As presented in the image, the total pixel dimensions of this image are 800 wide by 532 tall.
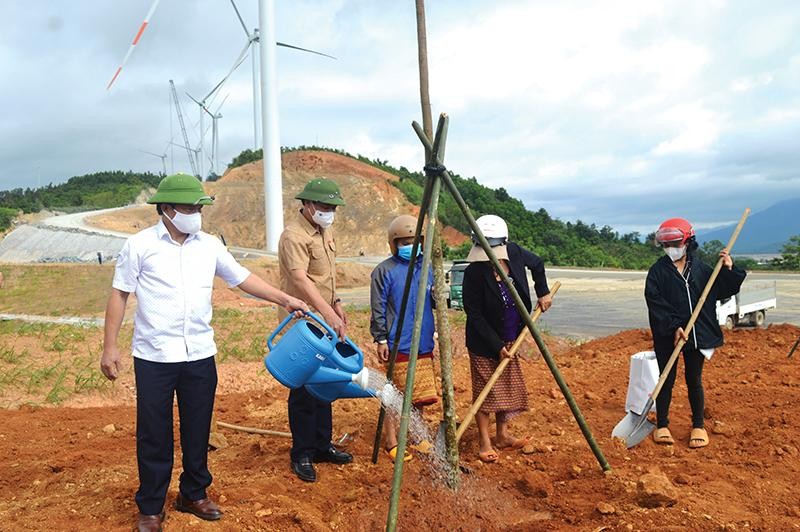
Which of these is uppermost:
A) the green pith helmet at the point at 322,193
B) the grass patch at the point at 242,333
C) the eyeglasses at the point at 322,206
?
the green pith helmet at the point at 322,193

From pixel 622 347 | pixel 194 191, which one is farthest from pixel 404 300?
pixel 622 347

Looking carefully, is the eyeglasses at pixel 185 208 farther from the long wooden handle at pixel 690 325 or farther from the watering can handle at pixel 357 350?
the long wooden handle at pixel 690 325

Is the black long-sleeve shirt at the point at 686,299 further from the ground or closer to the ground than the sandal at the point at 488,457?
further from the ground

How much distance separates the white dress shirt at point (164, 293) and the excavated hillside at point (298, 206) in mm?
35152

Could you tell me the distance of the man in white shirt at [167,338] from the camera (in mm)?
3098

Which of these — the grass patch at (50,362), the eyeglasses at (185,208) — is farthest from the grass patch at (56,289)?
the eyeglasses at (185,208)

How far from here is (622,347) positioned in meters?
8.27

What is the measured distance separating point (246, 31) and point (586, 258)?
19.9 metres

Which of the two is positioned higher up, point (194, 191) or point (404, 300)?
point (194, 191)

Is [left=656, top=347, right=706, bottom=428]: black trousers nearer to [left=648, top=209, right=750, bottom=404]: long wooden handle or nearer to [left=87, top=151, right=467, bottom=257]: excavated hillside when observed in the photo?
[left=648, top=209, right=750, bottom=404]: long wooden handle

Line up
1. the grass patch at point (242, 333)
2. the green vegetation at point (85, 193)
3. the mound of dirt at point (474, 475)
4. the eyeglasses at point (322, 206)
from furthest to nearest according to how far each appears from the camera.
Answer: the green vegetation at point (85, 193), the grass patch at point (242, 333), the eyeglasses at point (322, 206), the mound of dirt at point (474, 475)

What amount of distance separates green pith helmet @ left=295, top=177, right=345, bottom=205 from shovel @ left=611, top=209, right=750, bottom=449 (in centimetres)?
237

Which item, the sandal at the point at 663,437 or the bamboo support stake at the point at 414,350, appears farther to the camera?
the sandal at the point at 663,437

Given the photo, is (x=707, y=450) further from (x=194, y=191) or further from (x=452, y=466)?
(x=194, y=191)
